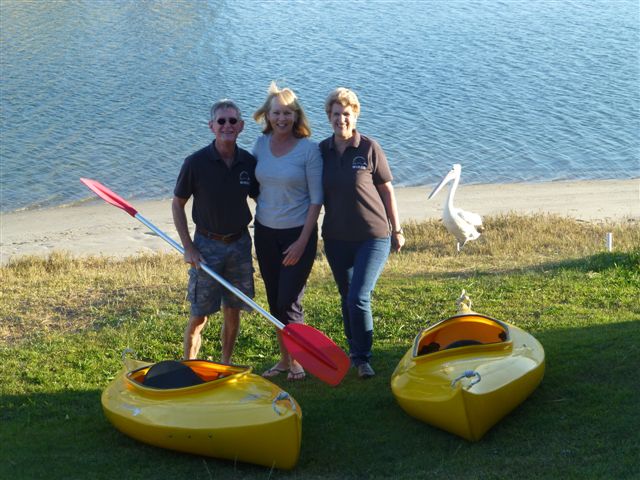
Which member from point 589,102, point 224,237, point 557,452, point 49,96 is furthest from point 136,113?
point 557,452

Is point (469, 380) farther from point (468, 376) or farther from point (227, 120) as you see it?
point (227, 120)

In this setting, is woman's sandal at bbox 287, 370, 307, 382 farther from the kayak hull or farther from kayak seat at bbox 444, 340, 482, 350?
kayak seat at bbox 444, 340, 482, 350

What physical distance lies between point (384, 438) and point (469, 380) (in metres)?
0.64

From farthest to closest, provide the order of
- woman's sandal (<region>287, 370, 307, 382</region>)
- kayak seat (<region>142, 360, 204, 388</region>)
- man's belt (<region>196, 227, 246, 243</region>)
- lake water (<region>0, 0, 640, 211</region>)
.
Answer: lake water (<region>0, 0, 640, 211</region>)
woman's sandal (<region>287, 370, 307, 382</region>)
man's belt (<region>196, 227, 246, 243</region>)
kayak seat (<region>142, 360, 204, 388</region>)

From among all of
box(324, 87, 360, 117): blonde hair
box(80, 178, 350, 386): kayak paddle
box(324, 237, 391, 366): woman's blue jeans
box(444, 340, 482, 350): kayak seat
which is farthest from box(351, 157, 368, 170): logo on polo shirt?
box(444, 340, 482, 350): kayak seat

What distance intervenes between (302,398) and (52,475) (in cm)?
170

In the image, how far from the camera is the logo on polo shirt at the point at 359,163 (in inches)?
237

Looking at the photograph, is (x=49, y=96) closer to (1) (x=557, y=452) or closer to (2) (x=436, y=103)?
(2) (x=436, y=103)

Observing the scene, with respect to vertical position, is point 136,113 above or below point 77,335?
below

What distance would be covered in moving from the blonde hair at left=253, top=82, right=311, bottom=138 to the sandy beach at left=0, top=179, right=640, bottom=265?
26.0 ft

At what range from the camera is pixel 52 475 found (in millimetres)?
5098

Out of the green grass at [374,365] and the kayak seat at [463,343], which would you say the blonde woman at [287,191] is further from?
the kayak seat at [463,343]

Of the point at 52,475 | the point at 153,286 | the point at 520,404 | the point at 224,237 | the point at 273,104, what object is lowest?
the point at 153,286

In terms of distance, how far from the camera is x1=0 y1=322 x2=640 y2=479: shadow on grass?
16.4 feet
